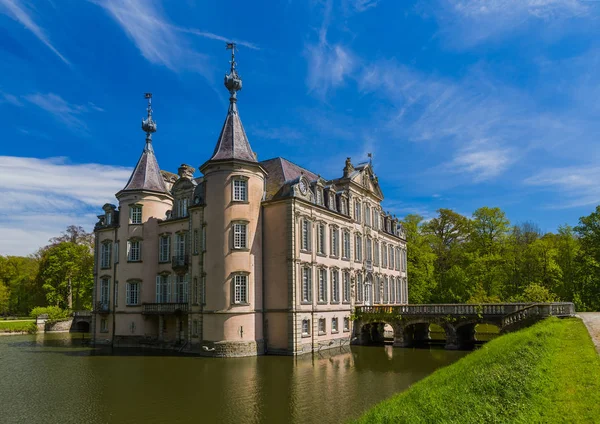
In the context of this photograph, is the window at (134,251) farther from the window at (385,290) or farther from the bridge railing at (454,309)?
the window at (385,290)

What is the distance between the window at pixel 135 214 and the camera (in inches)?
1527

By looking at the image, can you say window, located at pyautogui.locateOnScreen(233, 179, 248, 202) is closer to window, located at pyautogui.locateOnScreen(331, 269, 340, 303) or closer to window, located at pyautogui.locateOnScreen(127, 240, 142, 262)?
window, located at pyautogui.locateOnScreen(331, 269, 340, 303)

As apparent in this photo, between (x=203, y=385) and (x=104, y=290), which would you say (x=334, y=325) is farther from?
(x=104, y=290)

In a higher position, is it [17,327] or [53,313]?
[53,313]

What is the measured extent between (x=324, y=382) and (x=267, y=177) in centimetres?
1794

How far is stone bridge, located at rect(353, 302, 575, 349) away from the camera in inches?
1144

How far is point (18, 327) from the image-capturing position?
5522 centimetres

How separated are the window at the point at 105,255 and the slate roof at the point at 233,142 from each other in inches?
559

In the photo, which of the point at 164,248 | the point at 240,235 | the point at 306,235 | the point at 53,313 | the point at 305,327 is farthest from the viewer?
the point at 53,313

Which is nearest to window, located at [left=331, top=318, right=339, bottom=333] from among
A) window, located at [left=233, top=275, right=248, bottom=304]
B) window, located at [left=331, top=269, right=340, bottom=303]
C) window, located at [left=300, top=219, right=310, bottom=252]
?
window, located at [left=331, top=269, right=340, bottom=303]

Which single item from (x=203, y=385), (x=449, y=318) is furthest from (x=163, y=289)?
(x=449, y=318)

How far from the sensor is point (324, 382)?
69.5 ft

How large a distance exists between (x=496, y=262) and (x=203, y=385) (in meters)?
39.7

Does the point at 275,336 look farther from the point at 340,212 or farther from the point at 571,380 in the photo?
the point at 571,380
